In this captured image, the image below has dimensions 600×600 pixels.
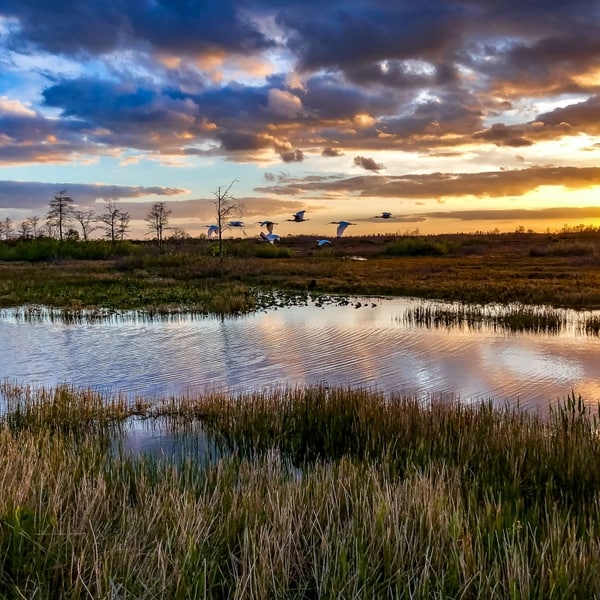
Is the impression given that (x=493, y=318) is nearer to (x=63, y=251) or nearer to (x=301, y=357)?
(x=301, y=357)

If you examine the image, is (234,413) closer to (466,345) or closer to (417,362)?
(417,362)

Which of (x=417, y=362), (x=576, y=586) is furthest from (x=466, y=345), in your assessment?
(x=576, y=586)

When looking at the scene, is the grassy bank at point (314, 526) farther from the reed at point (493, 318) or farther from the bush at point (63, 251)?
the bush at point (63, 251)

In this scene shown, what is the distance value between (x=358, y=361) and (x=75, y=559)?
38.8ft

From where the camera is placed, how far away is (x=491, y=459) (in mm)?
7285

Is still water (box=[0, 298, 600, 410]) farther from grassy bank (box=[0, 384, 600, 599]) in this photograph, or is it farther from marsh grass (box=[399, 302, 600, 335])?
grassy bank (box=[0, 384, 600, 599])

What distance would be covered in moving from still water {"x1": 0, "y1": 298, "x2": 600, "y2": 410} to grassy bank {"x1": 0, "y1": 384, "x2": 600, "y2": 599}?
13.9 feet

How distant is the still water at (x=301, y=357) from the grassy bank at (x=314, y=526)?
13.9ft

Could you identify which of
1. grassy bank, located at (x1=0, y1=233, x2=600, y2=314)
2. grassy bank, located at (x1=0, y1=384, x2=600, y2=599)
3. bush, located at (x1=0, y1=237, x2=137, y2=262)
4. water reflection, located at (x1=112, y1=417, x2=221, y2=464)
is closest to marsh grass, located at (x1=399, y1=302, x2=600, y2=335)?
grassy bank, located at (x1=0, y1=233, x2=600, y2=314)

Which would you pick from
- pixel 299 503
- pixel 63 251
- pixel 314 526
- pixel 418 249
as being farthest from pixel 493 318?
pixel 63 251

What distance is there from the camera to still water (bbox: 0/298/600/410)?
13.1 m

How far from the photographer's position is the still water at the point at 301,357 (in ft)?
43.1

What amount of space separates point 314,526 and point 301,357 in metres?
11.4

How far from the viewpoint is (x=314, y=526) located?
4.98 metres
